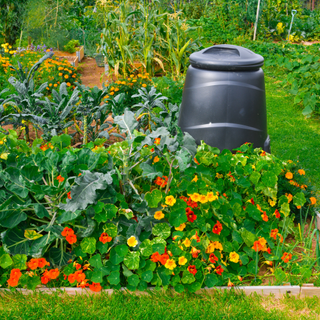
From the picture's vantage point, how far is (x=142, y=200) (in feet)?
6.29

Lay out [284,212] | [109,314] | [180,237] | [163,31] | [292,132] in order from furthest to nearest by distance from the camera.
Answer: [163,31] < [292,132] < [284,212] < [180,237] < [109,314]

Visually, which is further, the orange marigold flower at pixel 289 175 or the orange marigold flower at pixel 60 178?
the orange marigold flower at pixel 289 175

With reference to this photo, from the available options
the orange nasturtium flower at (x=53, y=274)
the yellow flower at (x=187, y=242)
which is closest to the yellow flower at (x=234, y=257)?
the yellow flower at (x=187, y=242)

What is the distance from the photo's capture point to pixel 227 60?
230cm

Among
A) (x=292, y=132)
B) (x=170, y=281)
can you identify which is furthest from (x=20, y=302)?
(x=292, y=132)

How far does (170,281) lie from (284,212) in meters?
0.84

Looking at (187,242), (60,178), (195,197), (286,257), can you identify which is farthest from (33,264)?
(286,257)

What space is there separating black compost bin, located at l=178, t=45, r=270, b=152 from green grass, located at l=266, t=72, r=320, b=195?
65cm

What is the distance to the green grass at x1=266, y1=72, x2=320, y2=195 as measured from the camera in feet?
10.8

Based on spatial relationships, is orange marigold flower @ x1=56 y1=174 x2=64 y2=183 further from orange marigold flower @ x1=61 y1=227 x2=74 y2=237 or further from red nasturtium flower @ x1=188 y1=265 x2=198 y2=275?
red nasturtium flower @ x1=188 y1=265 x2=198 y2=275

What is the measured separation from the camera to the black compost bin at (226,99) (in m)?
2.31

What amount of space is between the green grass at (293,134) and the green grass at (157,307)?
1281 mm

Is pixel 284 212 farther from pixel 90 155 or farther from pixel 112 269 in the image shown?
pixel 90 155

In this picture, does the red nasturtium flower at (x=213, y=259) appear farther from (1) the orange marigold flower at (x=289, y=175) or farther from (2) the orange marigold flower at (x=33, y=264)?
(2) the orange marigold flower at (x=33, y=264)
